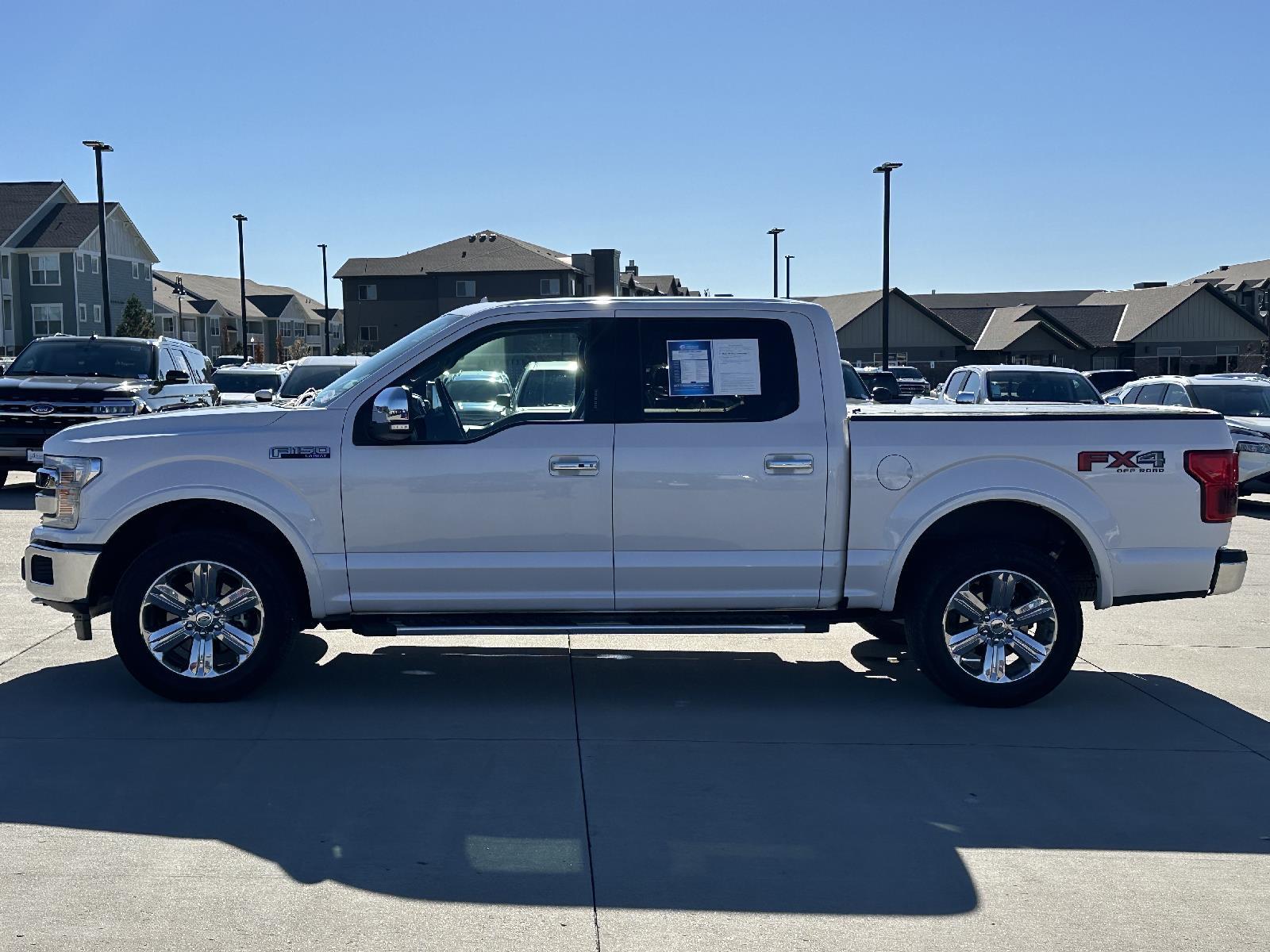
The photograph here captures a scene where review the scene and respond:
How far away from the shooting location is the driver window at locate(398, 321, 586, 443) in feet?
21.5

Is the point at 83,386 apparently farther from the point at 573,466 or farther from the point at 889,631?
the point at 889,631

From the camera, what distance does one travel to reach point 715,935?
404 cm

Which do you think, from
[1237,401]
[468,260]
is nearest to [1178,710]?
[1237,401]

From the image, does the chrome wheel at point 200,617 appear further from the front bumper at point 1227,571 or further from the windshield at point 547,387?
the front bumper at point 1227,571

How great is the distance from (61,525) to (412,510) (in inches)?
71.2

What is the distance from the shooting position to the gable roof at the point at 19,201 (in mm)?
63469

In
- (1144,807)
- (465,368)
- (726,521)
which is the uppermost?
(465,368)

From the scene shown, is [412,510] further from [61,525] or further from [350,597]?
[61,525]

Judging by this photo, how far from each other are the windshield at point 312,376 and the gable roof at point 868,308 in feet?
157

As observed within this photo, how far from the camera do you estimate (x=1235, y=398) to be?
17.2 meters

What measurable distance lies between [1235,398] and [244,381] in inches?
725

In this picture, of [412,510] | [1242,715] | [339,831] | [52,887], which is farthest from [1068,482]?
[52,887]

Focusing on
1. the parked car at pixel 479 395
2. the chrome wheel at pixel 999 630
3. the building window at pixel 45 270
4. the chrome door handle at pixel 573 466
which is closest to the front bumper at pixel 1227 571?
the chrome wheel at pixel 999 630

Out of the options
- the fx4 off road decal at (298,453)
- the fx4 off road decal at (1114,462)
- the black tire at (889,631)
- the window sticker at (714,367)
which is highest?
the window sticker at (714,367)
